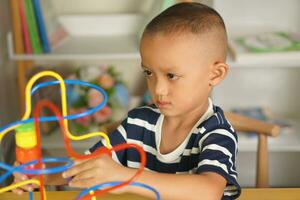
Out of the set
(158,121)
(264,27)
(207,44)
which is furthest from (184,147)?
(264,27)

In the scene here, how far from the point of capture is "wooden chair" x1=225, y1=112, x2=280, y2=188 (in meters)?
1.34

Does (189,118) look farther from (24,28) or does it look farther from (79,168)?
(24,28)

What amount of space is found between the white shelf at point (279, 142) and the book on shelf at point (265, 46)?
36 cm

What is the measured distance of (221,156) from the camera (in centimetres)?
96

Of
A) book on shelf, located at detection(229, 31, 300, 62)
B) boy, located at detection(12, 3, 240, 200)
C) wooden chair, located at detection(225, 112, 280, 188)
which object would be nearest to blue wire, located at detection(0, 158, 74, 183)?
boy, located at detection(12, 3, 240, 200)

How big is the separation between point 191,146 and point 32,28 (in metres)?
1.08

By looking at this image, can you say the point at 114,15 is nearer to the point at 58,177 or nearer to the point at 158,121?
the point at 158,121

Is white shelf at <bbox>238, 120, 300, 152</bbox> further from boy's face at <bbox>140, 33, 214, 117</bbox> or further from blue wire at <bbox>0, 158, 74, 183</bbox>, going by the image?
blue wire at <bbox>0, 158, 74, 183</bbox>

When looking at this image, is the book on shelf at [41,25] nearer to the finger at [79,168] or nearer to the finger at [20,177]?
the finger at [20,177]

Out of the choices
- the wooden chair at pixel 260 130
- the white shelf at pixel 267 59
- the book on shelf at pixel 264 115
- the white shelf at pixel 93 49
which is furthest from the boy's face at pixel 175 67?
the book on shelf at pixel 264 115

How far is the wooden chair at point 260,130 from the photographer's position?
1.34 m

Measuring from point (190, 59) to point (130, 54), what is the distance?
954 mm

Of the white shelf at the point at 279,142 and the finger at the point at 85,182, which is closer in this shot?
the finger at the point at 85,182

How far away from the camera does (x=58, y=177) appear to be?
1.05 meters
